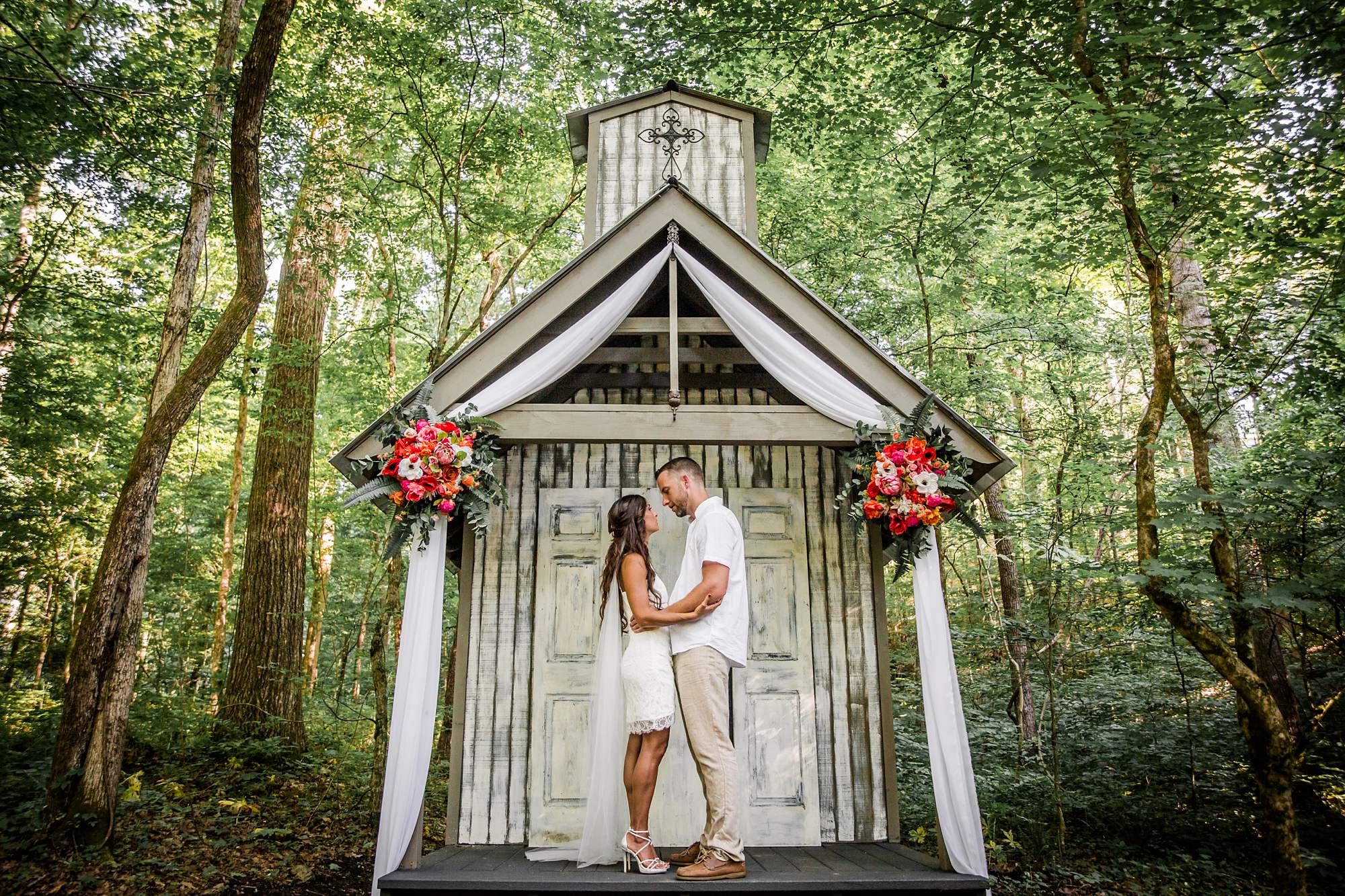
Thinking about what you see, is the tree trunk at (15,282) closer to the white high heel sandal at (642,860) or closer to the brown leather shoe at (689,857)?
the white high heel sandal at (642,860)

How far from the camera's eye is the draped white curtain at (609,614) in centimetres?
402

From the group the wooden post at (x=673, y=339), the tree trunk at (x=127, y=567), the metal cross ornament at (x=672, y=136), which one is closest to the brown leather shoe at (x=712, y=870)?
the wooden post at (x=673, y=339)

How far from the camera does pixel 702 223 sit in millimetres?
4988

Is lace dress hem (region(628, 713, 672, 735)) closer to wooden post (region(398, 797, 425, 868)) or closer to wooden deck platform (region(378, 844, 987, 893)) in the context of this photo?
wooden deck platform (region(378, 844, 987, 893))

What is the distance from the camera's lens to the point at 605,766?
14.2 feet

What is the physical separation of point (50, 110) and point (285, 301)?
351 cm

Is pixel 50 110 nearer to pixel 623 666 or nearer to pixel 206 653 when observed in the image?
pixel 623 666

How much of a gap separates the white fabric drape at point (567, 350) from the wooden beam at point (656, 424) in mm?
153

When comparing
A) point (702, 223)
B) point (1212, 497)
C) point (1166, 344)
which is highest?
point (702, 223)

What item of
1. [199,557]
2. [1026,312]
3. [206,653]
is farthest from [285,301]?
[1026,312]

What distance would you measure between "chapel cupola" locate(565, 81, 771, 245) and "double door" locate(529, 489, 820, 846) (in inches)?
127

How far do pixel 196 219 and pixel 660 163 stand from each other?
414 cm

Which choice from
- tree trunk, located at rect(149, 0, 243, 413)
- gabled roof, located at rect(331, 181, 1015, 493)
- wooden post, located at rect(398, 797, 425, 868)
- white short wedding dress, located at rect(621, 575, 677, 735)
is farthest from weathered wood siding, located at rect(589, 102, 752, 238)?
wooden post, located at rect(398, 797, 425, 868)

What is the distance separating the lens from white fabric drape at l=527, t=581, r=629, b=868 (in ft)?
13.9
